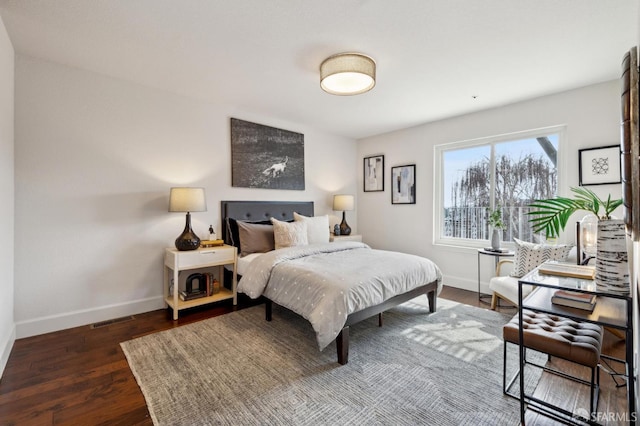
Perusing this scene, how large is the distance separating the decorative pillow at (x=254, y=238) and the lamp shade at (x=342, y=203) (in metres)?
1.51

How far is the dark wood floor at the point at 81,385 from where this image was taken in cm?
159

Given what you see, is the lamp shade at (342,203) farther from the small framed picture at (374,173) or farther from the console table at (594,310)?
the console table at (594,310)

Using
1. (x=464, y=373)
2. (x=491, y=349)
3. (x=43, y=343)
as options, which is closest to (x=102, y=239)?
(x=43, y=343)

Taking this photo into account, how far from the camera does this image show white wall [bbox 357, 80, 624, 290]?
2.97 metres

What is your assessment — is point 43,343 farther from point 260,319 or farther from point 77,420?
point 260,319

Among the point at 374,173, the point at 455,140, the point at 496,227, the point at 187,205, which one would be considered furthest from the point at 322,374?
the point at 374,173

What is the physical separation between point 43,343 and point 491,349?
3.75 m

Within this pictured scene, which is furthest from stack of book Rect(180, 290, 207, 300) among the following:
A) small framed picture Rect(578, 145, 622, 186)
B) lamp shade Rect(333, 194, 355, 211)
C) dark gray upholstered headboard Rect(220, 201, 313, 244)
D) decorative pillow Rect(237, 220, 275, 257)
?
small framed picture Rect(578, 145, 622, 186)

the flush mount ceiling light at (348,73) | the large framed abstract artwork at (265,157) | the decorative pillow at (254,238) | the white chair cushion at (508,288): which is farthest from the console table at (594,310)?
the large framed abstract artwork at (265,157)

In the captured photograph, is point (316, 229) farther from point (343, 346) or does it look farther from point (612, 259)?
point (612, 259)

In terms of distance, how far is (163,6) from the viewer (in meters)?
1.86

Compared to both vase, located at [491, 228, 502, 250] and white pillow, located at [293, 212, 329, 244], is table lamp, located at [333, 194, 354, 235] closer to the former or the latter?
white pillow, located at [293, 212, 329, 244]

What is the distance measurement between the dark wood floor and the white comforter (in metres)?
1.11

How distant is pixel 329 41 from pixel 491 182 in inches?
119
